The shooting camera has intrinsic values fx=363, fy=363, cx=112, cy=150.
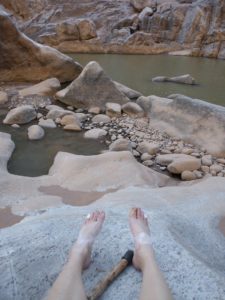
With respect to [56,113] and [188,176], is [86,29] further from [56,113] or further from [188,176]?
[188,176]

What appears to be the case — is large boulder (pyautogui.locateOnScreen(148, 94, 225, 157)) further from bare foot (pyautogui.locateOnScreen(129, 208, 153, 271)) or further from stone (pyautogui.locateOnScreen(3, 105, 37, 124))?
bare foot (pyautogui.locateOnScreen(129, 208, 153, 271))

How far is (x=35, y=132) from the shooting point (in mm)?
4438

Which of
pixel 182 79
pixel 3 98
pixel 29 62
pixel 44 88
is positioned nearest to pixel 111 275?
pixel 3 98

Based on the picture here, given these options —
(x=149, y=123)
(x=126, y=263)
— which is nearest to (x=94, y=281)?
(x=126, y=263)

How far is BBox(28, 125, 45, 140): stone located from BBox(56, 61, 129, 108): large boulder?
1162 mm

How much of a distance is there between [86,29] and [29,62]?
12.8 m

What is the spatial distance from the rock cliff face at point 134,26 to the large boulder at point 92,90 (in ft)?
39.6

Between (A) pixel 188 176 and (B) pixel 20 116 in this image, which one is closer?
(A) pixel 188 176

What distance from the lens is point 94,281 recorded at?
1.66m

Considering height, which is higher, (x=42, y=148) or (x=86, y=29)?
(x=42, y=148)

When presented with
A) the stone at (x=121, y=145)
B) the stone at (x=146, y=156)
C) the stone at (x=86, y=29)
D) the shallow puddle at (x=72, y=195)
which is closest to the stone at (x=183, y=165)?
the stone at (x=146, y=156)

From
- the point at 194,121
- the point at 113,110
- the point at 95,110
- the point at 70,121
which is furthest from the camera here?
the point at 95,110

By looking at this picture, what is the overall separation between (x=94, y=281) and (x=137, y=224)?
0.40 metres

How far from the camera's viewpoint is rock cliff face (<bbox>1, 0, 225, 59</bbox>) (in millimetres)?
17484
